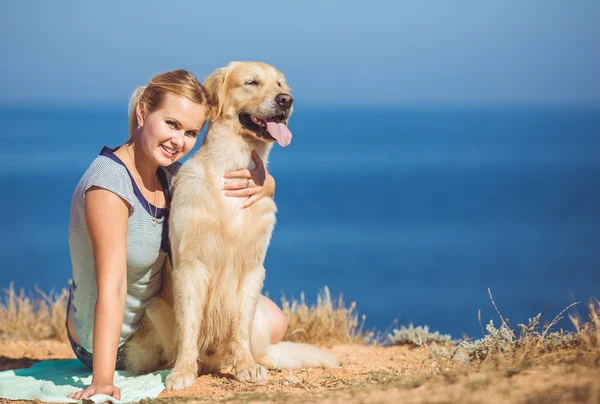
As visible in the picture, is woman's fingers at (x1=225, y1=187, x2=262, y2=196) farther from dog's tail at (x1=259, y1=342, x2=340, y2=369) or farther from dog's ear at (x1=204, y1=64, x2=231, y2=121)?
dog's tail at (x1=259, y1=342, x2=340, y2=369)

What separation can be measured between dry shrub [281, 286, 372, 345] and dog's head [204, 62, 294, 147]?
2.15 meters

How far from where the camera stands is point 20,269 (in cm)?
2348

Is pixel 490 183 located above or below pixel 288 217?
above

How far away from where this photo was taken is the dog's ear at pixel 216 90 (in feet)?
14.4

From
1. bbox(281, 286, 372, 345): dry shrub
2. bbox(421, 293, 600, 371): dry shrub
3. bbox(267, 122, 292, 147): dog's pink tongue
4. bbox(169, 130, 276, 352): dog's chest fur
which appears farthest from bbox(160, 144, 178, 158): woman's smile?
bbox(281, 286, 372, 345): dry shrub

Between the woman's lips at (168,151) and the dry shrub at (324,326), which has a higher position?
the woman's lips at (168,151)

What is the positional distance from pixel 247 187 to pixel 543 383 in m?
2.12

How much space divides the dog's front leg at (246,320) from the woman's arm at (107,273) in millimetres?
770

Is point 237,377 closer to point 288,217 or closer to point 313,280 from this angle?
point 313,280

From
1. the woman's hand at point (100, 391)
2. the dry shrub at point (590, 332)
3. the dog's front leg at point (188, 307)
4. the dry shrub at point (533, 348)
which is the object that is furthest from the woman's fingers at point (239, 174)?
the dry shrub at point (590, 332)

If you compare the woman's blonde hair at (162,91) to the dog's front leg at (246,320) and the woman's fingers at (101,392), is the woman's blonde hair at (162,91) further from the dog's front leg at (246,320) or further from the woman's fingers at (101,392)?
the woman's fingers at (101,392)

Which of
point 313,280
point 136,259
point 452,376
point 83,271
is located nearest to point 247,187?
point 136,259

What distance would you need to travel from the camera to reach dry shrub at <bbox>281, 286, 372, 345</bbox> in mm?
6051

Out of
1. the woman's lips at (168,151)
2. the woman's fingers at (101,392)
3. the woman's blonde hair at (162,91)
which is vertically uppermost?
the woman's blonde hair at (162,91)
